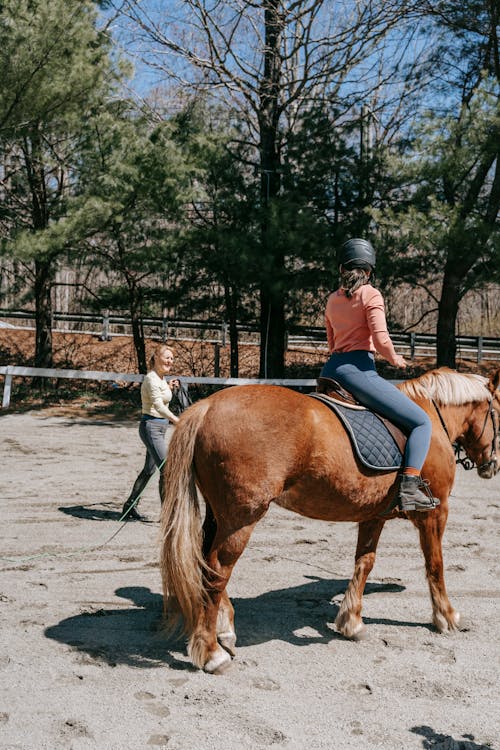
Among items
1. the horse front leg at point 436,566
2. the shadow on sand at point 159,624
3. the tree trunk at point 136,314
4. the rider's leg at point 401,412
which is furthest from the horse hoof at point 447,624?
the tree trunk at point 136,314

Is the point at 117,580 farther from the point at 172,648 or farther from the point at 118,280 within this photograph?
the point at 118,280

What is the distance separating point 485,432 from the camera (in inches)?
224

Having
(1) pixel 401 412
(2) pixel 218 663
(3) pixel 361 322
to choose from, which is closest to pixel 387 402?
(1) pixel 401 412

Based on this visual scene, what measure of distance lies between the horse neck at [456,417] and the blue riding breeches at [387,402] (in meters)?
0.67

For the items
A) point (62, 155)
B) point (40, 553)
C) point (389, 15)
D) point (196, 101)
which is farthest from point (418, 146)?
point (40, 553)

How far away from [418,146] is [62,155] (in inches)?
364

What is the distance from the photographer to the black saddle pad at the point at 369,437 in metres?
4.58

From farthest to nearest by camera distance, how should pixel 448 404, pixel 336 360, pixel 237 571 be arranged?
1. pixel 237 571
2. pixel 448 404
3. pixel 336 360

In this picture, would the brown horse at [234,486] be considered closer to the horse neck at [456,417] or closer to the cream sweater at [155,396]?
the horse neck at [456,417]

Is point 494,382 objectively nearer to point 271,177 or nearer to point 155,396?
point 155,396

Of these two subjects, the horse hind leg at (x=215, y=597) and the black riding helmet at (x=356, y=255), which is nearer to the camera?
the horse hind leg at (x=215, y=597)

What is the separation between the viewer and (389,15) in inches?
688

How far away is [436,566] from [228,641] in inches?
64.7

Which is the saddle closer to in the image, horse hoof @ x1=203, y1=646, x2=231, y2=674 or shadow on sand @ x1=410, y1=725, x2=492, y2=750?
horse hoof @ x1=203, y1=646, x2=231, y2=674
